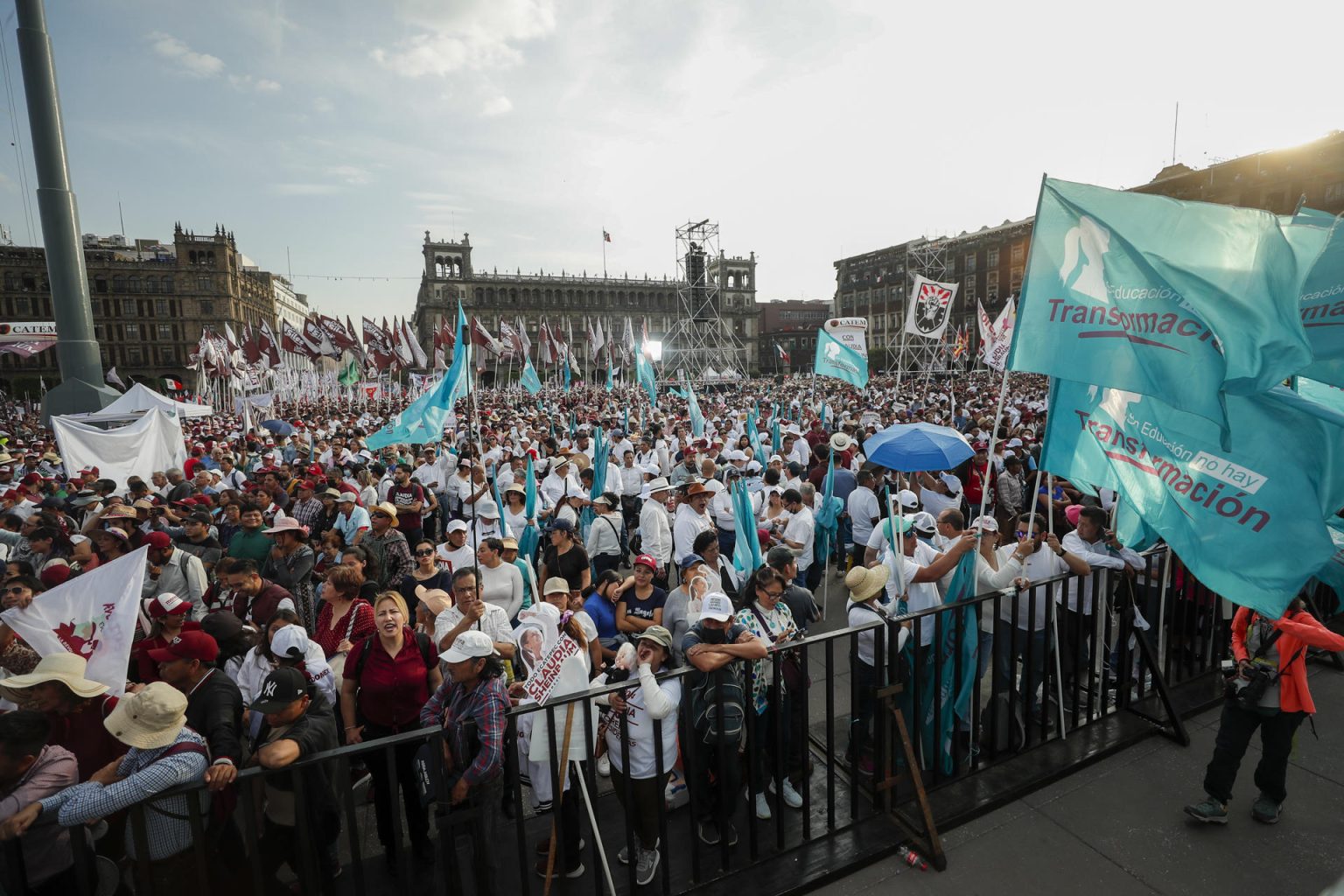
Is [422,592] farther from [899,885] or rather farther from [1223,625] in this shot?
[1223,625]

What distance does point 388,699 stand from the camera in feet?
12.2

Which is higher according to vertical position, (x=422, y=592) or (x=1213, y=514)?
(x=1213, y=514)

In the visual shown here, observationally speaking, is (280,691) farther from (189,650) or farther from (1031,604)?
(1031,604)

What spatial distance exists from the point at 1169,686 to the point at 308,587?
6.96 m

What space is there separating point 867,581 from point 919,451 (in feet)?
7.87

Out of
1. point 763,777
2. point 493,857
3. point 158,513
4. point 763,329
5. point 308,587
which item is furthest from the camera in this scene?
point 763,329

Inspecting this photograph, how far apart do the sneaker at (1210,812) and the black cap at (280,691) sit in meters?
4.70

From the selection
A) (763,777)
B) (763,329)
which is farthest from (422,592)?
(763,329)

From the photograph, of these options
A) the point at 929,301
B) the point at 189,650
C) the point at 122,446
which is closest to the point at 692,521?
the point at 189,650

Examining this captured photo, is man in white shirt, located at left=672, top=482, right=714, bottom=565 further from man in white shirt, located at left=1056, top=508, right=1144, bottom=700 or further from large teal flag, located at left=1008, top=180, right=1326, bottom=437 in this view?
large teal flag, located at left=1008, top=180, right=1326, bottom=437

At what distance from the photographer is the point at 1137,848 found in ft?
11.3

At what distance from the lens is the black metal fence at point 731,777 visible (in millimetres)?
2850

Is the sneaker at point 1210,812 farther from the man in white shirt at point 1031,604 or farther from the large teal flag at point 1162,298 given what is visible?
the large teal flag at point 1162,298

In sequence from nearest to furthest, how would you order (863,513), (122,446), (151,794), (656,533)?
(151,794), (656,533), (863,513), (122,446)
